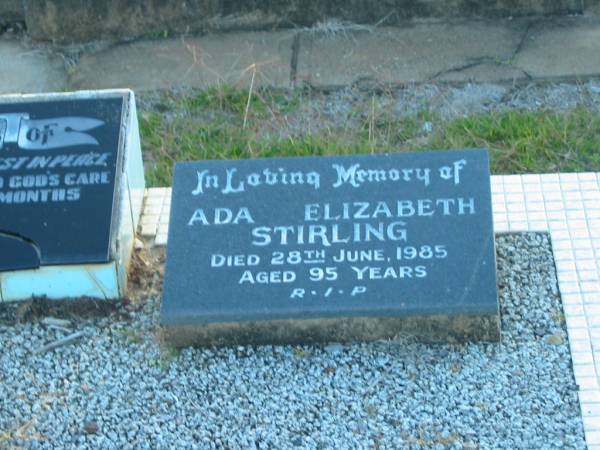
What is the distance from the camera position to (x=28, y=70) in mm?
6879

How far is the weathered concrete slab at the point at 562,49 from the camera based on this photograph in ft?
21.2

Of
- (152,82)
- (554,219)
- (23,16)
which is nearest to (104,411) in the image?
(554,219)

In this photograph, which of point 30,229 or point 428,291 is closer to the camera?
point 428,291

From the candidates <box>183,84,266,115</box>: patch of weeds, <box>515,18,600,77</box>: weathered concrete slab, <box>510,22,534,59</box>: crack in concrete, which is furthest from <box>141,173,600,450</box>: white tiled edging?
<box>510,22,534,59</box>: crack in concrete

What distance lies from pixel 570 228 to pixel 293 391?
4.22 ft

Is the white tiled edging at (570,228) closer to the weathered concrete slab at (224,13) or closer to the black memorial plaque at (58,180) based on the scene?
the black memorial plaque at (58,180)

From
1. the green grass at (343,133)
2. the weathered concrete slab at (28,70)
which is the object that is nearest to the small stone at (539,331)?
the green grass at (343,133)

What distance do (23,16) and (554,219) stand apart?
370 cm

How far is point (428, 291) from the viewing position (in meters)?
4.06

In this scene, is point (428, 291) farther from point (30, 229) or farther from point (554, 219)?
point (30, 229)

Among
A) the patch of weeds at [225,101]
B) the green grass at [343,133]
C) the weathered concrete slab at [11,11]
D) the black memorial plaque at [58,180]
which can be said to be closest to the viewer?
the black memorial plaque at [58,180]

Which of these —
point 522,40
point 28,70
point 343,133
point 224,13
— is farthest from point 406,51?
point 28,70

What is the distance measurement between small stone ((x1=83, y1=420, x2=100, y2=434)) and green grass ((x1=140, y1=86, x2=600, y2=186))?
182cm

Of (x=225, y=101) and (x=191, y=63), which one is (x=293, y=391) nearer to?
(x=225, y=101)
